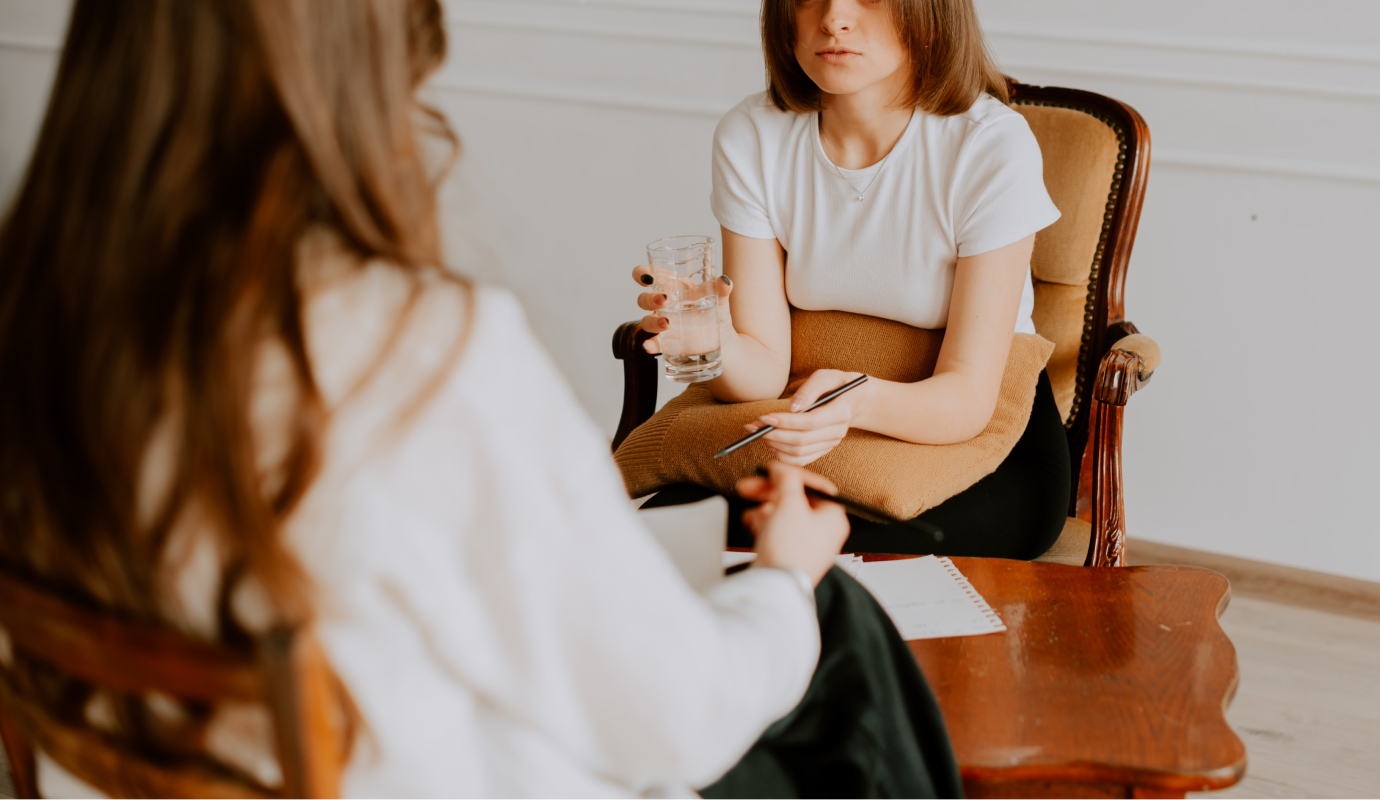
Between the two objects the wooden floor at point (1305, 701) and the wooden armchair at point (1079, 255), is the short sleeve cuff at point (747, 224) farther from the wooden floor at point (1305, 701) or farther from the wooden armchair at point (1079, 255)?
the wooden floor at point (1305, 701)

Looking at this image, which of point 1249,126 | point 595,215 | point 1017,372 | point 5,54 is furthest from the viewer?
point 5,54

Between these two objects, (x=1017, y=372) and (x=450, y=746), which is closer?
(x=450, y=746)

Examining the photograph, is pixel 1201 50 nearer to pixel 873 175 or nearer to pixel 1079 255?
pixel 1079 255

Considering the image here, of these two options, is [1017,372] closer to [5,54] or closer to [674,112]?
[674,112]

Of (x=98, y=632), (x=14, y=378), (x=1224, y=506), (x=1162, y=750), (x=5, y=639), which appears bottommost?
(x=1224, y=506)

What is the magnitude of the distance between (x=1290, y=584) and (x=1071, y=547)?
3.54 ft

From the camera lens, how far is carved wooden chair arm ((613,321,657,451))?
1.84m

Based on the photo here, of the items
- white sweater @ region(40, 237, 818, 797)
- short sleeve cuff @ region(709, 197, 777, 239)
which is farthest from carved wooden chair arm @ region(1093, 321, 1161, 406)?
white sweater @ region(40, 237, 818, 797)

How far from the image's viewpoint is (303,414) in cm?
59

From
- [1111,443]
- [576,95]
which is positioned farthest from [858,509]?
[576,95]

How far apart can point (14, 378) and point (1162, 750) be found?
1005 mm

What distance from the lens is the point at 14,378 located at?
25.5 inches

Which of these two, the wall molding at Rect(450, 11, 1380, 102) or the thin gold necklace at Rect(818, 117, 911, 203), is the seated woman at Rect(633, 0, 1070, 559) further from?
the wall molding at Rect(450, 11, 1380, 102)

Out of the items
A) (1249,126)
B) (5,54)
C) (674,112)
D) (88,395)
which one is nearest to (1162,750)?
(88,395)
